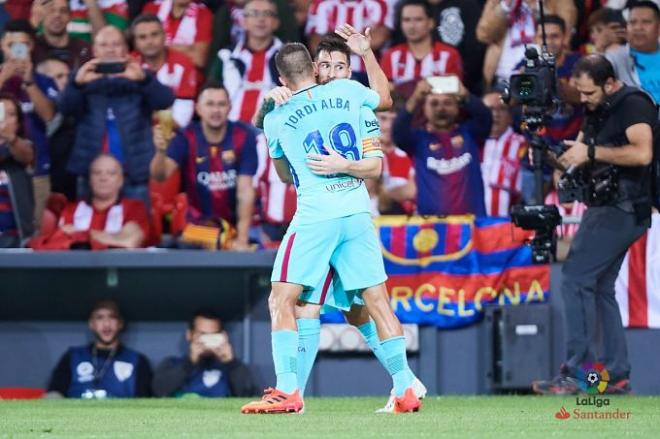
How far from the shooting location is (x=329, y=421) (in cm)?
708

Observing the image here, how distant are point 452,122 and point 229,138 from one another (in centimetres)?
190

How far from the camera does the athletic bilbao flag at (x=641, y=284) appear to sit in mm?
10750

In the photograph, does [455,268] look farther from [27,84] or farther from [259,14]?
[27,84]

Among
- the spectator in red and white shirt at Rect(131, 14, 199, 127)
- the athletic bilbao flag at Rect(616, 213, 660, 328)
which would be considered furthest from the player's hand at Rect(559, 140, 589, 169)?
the spectator in red and white shirt at Rect(131, 14, 199, 127)

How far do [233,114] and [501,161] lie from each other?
2.51m

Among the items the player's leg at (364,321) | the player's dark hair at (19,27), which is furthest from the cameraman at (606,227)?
the player's dark hair at (19,27)

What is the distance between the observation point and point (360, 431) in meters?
6.42

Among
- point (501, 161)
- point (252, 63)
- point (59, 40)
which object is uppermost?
point (59, 40)

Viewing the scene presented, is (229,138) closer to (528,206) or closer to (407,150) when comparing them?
(407,150)

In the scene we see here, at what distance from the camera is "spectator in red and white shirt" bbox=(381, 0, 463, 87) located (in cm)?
1261

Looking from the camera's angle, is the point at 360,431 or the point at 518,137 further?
the point at 518,137

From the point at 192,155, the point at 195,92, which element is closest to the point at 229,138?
the point at 192,155

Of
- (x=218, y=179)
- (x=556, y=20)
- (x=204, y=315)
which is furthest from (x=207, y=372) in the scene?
(x=556, y=20)

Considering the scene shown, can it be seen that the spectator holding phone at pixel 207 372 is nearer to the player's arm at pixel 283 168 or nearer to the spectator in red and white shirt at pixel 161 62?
the spectator in red and white shirt at pixel 161 62
